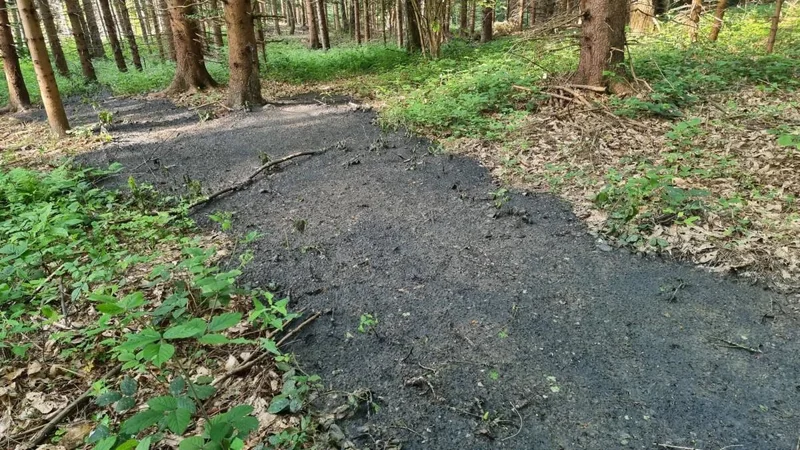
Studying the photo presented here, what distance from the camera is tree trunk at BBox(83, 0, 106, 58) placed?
18312 millimetres

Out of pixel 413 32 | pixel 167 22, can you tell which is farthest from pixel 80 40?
pixel 413 32

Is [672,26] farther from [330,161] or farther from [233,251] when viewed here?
[233,251]

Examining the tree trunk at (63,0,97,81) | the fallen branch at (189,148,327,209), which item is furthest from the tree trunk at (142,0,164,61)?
the fallen branch at (189,148,327,209)

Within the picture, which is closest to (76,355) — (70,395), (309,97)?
(70,395)

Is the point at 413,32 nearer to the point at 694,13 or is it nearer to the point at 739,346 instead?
the point at 694,13

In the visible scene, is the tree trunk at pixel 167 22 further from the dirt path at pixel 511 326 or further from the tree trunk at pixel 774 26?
the tree trunk at pixel 774 26

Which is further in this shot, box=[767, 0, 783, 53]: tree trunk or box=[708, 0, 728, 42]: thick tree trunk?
box=[708, 0, 728, 42]: thick tree trunk

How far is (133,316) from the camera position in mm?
2645

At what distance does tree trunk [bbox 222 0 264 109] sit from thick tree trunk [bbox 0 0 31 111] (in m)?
4.72

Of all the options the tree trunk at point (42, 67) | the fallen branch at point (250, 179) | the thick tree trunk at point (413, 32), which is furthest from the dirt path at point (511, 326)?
the thick tree trunk at point (413, 32)

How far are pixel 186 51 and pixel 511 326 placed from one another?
428 inches

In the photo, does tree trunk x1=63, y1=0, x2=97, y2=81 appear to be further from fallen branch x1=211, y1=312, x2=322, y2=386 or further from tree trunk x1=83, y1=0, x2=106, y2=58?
fallen branch x1=211, y1=312, x2=322, y2=386

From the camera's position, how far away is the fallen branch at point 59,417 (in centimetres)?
243

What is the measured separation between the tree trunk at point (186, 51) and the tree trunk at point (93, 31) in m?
10.7
